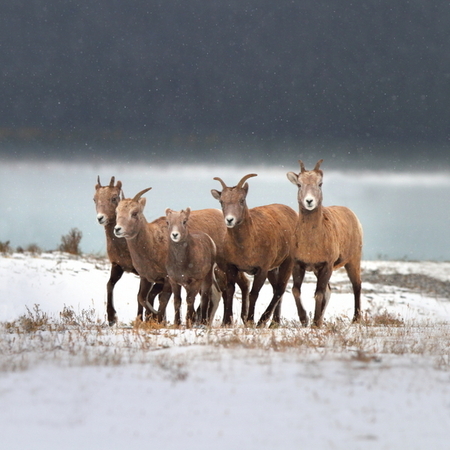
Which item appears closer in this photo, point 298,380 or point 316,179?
point 298,380

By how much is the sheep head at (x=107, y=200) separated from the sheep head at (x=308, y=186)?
316 centimetres

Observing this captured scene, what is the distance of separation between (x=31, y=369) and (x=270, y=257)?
569cm

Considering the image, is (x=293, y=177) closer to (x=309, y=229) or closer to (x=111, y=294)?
(x=309, y=229)

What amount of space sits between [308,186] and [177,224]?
222cm

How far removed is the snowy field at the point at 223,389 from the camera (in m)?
5.43

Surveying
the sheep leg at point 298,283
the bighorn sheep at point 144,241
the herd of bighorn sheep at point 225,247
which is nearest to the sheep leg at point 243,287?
the herd of bighorn sheep at point 225,247

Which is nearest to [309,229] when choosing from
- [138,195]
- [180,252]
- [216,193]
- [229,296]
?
[216,193]

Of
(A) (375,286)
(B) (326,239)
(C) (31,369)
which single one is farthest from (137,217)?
(A) (375,286)

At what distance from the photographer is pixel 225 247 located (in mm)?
12000

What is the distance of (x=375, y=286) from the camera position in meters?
25.5

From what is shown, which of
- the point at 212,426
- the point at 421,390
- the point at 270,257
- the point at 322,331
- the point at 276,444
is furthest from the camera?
the point at 270,257

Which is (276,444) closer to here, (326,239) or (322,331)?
(322,331)

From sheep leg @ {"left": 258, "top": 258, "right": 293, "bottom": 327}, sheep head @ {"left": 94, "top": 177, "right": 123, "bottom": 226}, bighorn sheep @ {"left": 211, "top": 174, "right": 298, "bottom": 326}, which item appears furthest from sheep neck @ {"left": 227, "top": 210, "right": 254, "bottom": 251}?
sheep head @ {"left": 94, "top": 177, "right": 123, "bottom": 226}

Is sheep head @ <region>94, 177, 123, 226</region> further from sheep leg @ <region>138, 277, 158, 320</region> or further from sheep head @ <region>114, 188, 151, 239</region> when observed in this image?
sheep leg @ <region>138, 277, 158, 320</region>
